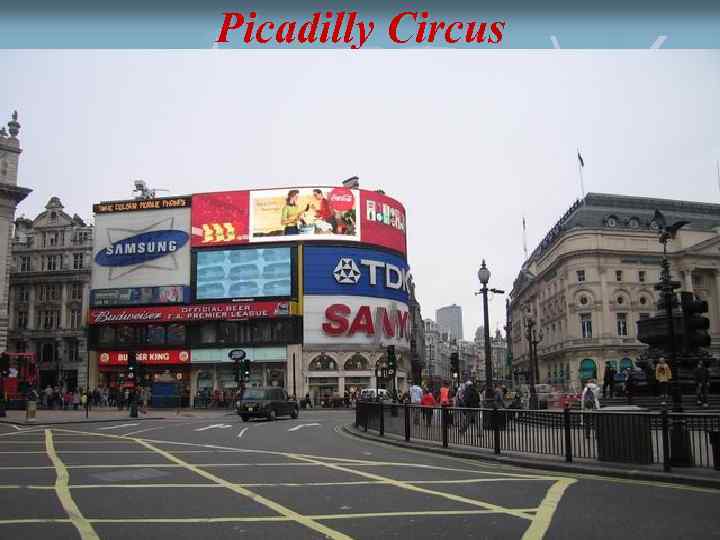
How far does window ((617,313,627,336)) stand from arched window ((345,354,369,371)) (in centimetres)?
2992

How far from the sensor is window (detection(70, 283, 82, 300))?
258 ft

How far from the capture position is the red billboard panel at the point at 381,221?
73.3m

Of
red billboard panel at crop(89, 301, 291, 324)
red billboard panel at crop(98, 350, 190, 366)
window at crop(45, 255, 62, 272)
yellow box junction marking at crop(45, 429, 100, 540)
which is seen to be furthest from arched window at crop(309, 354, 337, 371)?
yellow box junction marking at crop(45, 429, 100, 540)

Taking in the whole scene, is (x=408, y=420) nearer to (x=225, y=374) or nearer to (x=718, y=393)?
(x=718, y=393)

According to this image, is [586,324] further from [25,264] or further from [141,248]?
[25,264]

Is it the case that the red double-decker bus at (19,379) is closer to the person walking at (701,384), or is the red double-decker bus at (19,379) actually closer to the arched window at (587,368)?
the person walking at (701,384)

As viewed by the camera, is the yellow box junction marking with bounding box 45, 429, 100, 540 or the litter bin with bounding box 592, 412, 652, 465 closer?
the yellow box junction marking with bounding box 45, 429, 100, 540

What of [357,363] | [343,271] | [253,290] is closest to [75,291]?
[253,290]

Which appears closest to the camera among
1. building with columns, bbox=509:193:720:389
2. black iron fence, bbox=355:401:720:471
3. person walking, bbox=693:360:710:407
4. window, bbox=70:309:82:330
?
black iron fence, bbox=355:401:720:471

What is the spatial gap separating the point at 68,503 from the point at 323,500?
341 cm

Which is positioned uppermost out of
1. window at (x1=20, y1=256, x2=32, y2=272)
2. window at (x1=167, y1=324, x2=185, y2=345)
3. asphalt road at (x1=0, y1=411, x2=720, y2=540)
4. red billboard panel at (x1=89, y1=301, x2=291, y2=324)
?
window at (x1=20, y1=256, x2=32, y2=272)

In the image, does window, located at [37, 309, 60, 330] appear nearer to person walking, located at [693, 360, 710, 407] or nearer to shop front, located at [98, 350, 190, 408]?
shop front, located at [98, 350, 190, 408]

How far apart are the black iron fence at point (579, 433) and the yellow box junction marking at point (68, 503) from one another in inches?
340

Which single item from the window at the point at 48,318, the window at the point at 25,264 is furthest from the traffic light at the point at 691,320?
the window at the point at 25,264
